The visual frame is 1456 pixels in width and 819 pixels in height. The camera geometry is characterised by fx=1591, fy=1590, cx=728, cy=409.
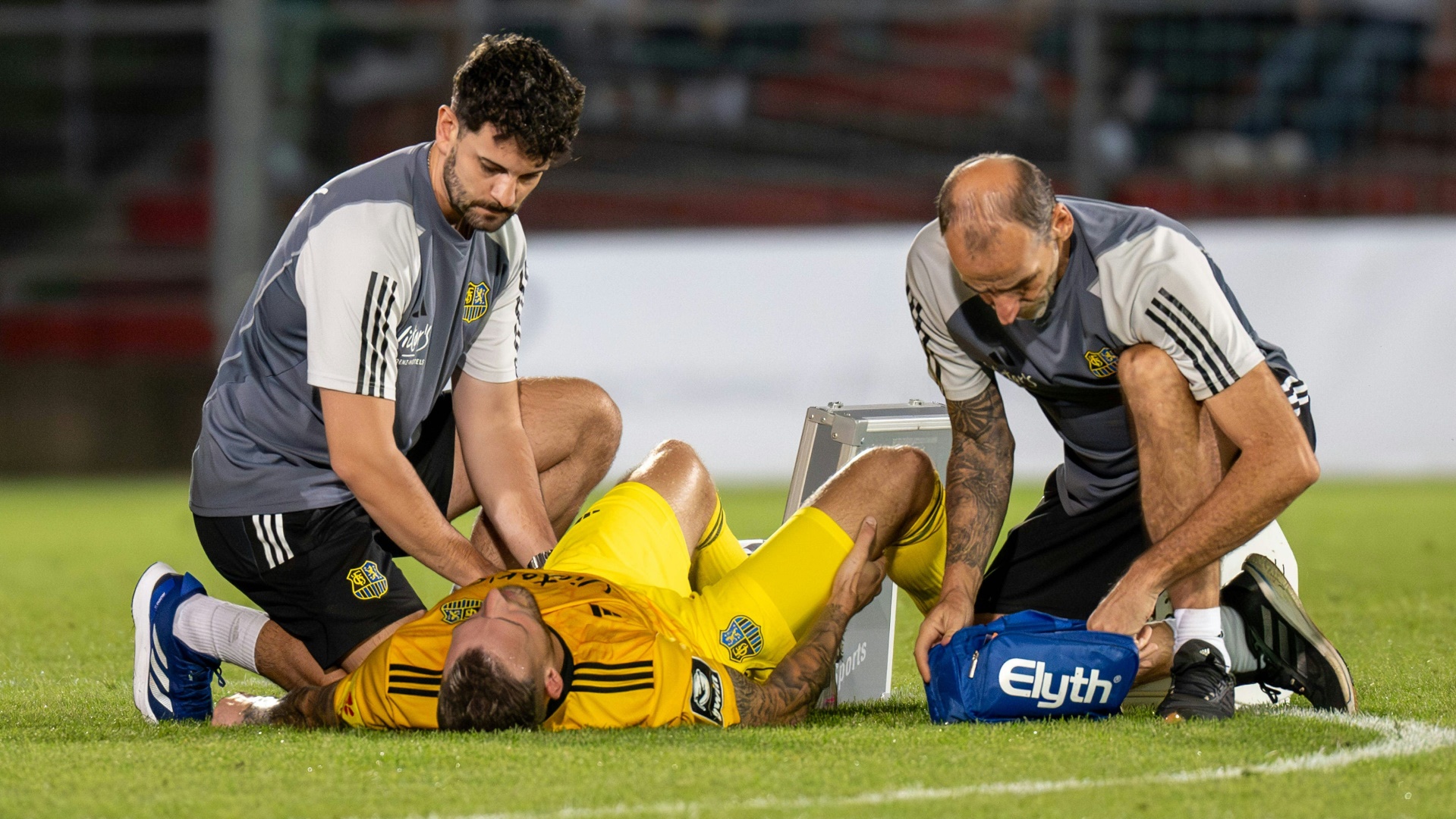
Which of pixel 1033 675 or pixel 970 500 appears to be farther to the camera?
pixel 970 500

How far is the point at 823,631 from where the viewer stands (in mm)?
3463

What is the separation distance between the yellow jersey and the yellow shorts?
20cm

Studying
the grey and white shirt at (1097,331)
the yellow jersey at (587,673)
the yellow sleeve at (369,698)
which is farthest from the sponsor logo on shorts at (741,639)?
the grey and white shirt at (1097,331)

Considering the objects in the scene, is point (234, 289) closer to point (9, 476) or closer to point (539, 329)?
point (9, 476)

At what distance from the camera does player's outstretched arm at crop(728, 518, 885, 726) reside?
3.29 meters

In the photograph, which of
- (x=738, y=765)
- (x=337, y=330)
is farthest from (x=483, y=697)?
(x=337, y=330)

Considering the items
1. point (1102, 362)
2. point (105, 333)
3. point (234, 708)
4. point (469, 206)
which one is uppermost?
point (469, 206)

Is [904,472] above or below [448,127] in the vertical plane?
below

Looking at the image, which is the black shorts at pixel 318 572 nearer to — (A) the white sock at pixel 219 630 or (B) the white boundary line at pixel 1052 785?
(A) the white sock at pixel 219 630

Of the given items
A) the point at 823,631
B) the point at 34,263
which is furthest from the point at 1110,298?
the point at 34,263

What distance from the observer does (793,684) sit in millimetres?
3332

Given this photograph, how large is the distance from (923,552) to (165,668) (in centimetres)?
179

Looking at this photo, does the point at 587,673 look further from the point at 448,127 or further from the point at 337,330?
the point at 448,127

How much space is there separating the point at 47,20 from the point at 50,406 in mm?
3660
